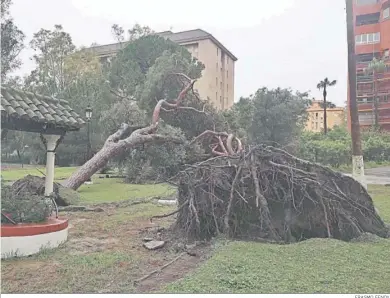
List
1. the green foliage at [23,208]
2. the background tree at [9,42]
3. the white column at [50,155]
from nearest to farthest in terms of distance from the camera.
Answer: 1. the green foliage at [23,208]
2. the white column at [50,155]
3. the background tree at [9,42]

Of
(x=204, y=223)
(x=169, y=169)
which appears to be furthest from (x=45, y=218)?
(x=169, y=169)

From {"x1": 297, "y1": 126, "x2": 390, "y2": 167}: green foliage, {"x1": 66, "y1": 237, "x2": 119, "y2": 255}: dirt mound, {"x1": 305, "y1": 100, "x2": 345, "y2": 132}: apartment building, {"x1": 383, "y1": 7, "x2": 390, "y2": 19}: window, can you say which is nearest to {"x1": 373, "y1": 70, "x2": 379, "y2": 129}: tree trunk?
{"x1": 297, "y1": 126, "x2": 390, "y2": 167}: green foliage

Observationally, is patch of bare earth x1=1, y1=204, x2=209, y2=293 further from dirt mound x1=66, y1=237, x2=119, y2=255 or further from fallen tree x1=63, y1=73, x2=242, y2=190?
fallen tree x1=63, y1=73, x2=242, y2=190

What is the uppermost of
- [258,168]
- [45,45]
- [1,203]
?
[45,45]

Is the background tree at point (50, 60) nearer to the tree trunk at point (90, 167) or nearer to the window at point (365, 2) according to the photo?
the tree trunk at point (90, 167)

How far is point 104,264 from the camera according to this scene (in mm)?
4281

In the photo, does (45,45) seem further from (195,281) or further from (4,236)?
(195,281)

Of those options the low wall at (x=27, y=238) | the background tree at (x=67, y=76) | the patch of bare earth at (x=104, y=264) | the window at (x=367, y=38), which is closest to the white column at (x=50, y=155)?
the patch of bare earth at (x=104, y=264)

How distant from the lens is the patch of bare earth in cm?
358

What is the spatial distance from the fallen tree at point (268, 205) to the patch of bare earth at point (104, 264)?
1.71 ft

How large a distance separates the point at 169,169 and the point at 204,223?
863cm

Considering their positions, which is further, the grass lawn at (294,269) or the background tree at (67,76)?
the background tree at (67,76)

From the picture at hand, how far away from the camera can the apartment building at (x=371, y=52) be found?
3075 cm

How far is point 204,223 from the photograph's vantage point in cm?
572
